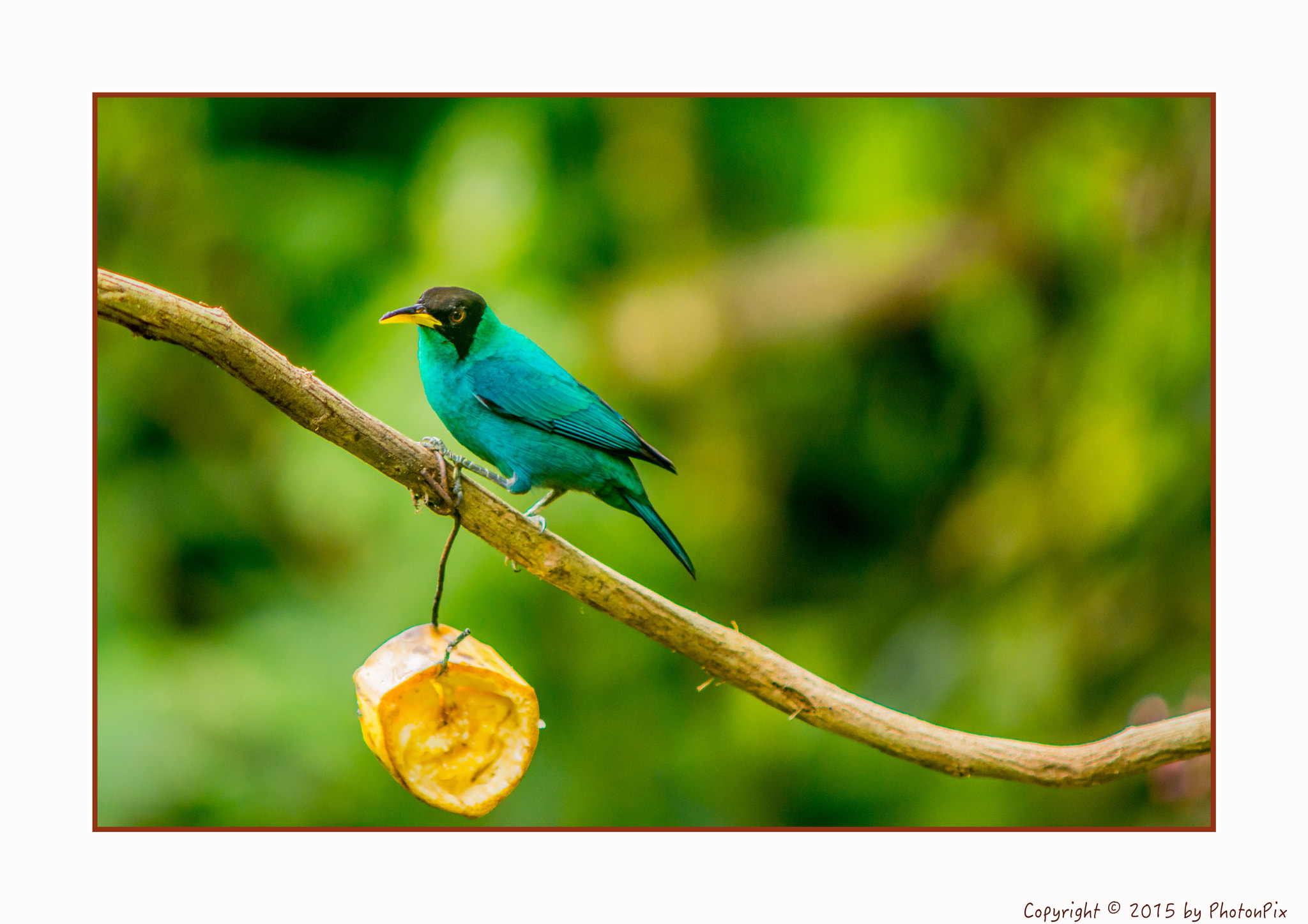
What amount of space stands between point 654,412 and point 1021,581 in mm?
1847

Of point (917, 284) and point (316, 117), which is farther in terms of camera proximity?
point (917, 284)

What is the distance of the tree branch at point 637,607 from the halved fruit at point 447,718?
30 cm

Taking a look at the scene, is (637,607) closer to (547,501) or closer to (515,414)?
(547,501)

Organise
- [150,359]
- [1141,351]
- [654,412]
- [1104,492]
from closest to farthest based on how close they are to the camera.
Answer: [1141,351], [1104,492], [150,359], [654,412]

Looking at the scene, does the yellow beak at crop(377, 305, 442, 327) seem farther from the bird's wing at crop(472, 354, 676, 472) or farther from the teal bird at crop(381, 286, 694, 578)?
the bird's wing at crop(472, 354, 676, 472)

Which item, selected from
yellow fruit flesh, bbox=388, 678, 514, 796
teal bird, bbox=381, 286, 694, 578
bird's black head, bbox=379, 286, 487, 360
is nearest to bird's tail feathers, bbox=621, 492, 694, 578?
teal bird, bbox=381, 286, 694, 578

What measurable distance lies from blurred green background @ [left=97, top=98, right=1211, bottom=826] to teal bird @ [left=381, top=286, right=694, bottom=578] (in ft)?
3.20

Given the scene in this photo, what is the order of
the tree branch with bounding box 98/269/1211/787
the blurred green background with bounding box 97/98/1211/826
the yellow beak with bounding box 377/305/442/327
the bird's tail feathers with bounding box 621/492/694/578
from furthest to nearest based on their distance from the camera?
1. the blurred green background with bounding box 97/98/1211/826
2. the bird's tail feathers with bounding box 621/492/694/578
3. the yellow beak with bounding box 377/305/442/327
4. the tree branch with bounding box 98/269/1211/787

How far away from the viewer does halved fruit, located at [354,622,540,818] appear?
79.5 inches

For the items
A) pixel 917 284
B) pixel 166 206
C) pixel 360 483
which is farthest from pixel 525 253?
pixel 917 284

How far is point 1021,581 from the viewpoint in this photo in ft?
15.1

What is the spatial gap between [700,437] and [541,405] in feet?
7.34

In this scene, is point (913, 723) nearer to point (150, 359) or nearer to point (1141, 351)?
point (1141, 351)

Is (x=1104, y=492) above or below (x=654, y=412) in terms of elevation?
below
